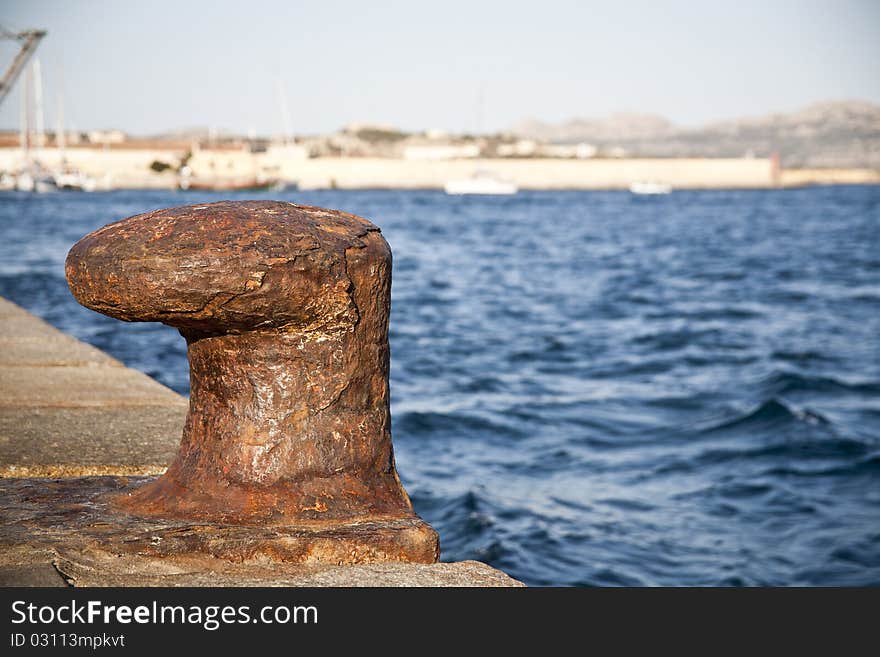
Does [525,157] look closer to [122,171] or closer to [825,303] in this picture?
[122,171]

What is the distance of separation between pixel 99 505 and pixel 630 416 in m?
5.83

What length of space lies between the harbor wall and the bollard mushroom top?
78.8m

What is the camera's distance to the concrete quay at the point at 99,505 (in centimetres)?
166

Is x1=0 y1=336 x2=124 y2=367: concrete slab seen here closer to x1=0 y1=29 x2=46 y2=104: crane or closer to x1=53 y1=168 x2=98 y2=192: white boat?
x1=0 y1=29 x2=46 y2=104: crane

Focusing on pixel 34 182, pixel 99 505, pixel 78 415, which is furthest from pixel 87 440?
pixel 34 182

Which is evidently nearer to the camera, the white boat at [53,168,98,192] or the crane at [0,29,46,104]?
the crane at [0,29,46,104]

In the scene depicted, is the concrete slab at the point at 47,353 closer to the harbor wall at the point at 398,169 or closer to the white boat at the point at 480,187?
the white boat at the point at 480,187

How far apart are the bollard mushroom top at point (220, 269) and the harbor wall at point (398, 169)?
3101 inches

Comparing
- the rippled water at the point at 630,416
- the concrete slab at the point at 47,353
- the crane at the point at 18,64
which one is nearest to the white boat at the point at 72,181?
the crane at the point at 18,64

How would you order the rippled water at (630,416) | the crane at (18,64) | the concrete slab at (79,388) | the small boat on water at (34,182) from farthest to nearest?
the small boat on water at (34,182) < the crane at (18,64) < the rippled water at (630,416) < the concrete slab at (79,388)

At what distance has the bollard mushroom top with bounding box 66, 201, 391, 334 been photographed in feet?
5.89

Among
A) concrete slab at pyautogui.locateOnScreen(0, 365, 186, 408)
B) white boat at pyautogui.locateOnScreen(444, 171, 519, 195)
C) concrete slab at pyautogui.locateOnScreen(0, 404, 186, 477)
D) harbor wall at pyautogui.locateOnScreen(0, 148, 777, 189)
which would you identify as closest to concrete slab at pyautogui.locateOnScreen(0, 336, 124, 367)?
concrete slab at pyautogui.locateOnScreen(0, 365, 186, 408)

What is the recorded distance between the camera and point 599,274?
19391 millimetres
